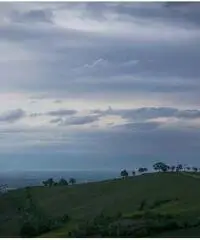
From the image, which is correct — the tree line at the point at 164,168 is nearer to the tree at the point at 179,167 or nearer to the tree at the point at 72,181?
the tree at the point at 179,167

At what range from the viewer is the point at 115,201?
7.37 m

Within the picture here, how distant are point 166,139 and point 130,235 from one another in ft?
2.04

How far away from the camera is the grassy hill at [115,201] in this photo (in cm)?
735

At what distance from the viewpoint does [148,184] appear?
739 centimetres

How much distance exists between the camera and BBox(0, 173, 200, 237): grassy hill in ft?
24.1

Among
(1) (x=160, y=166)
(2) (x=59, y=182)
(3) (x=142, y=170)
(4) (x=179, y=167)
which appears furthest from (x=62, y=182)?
(4) (x=179, y=167)

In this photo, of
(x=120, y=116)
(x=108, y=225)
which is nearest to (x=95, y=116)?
(x=120, y=116)

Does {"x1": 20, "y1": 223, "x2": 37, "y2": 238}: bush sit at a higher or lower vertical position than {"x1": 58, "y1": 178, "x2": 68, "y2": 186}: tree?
lower

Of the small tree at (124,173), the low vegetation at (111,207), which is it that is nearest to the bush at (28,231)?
the low vegetation at (111,207)

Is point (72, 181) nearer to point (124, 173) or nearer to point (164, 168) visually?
point (124, 173)

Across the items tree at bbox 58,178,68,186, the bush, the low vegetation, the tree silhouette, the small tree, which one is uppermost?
the tree silhouette

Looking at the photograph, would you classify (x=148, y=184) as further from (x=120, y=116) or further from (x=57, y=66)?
(x=57, y=66)

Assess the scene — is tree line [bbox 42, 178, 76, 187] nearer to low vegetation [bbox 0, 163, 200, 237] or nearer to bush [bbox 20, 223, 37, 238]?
low vegetation [bbox 0, 163, 200, 237]

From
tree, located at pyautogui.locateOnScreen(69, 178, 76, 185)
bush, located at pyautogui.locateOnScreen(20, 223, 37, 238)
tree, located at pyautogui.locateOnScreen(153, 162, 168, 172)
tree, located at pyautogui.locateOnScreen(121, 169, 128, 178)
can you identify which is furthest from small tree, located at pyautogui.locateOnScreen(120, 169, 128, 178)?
bush, located at pyautogui.locateOnScreen(20, 223, 37, 238)
